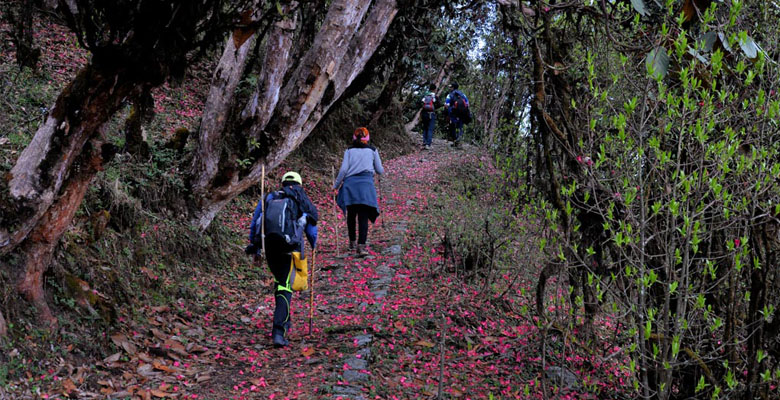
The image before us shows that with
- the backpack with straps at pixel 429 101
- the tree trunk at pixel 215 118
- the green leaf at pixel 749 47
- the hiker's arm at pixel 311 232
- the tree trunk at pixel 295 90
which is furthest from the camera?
the backpack with straps at pixel 429 101

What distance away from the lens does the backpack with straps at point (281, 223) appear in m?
6.49

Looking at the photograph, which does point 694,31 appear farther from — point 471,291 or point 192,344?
point 192,344

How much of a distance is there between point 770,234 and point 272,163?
6686 mm

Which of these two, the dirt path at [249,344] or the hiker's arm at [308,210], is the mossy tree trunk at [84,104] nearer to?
the dirt path at [249,344]

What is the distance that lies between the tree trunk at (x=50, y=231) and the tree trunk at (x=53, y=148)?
0.17 m

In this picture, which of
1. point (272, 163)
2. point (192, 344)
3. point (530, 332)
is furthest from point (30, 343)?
point (530, 332)

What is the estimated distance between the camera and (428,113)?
21.2 metres

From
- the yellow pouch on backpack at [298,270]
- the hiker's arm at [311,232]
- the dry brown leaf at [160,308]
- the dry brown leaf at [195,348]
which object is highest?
the hiker's arm at [311,232]

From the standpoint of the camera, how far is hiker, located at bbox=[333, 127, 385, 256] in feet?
32.1

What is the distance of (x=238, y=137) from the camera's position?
8711mm

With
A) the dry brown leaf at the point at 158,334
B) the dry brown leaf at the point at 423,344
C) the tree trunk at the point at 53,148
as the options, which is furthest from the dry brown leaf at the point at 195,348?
the dry brown leaf at the point at 423,344

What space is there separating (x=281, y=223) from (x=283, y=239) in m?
0.18

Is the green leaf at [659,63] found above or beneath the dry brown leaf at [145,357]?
above

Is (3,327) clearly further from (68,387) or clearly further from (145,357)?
(145,357)
